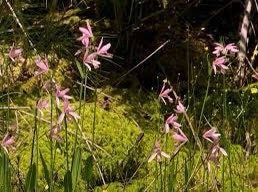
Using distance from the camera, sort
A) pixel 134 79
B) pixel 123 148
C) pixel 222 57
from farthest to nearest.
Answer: pixel 134 79 < pixel 123 148 < pixel 222 57

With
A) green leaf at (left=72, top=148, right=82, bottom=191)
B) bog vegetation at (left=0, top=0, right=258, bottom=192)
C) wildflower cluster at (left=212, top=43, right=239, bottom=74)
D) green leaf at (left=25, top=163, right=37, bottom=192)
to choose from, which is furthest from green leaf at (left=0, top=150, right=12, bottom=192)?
bog vegetation at (left=0, top=0, right=258, bottom=192)

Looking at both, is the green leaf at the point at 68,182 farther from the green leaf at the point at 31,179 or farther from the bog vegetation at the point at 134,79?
the bog vegetation at the point at 134,79

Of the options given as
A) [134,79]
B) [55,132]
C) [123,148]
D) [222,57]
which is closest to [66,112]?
[55,132]

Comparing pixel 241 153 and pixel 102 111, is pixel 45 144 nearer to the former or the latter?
pixel 102 111

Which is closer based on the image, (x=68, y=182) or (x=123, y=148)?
(x=68, y=182)

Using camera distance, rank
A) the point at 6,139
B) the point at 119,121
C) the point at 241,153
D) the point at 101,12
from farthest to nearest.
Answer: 1. the point at 101,12
2. the point at 119,121
3. the point at 241,153
4. the point at 6,139

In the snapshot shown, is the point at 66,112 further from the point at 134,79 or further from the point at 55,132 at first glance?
the point at 134,79

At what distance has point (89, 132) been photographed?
2939 mm

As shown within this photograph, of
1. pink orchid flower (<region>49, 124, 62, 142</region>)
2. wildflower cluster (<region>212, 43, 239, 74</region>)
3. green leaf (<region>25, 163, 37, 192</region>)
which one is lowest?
green leaf (<region>25, 163, 37, 192</region>)

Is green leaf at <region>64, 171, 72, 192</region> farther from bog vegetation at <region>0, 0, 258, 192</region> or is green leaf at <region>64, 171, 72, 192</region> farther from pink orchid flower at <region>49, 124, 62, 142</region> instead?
bog vegetation at <region>0, 0, 258, 192</region>

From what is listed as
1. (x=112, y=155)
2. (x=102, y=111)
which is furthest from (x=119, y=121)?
(x=112, y=155)

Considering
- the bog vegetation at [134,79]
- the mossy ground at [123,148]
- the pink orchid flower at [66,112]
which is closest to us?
the pink orchid flower at [66,112]

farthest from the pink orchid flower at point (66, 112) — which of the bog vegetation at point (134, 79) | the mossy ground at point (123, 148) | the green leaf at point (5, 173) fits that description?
the bog vegetation at point (134, 79)

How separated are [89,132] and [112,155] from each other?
0.22 metres
